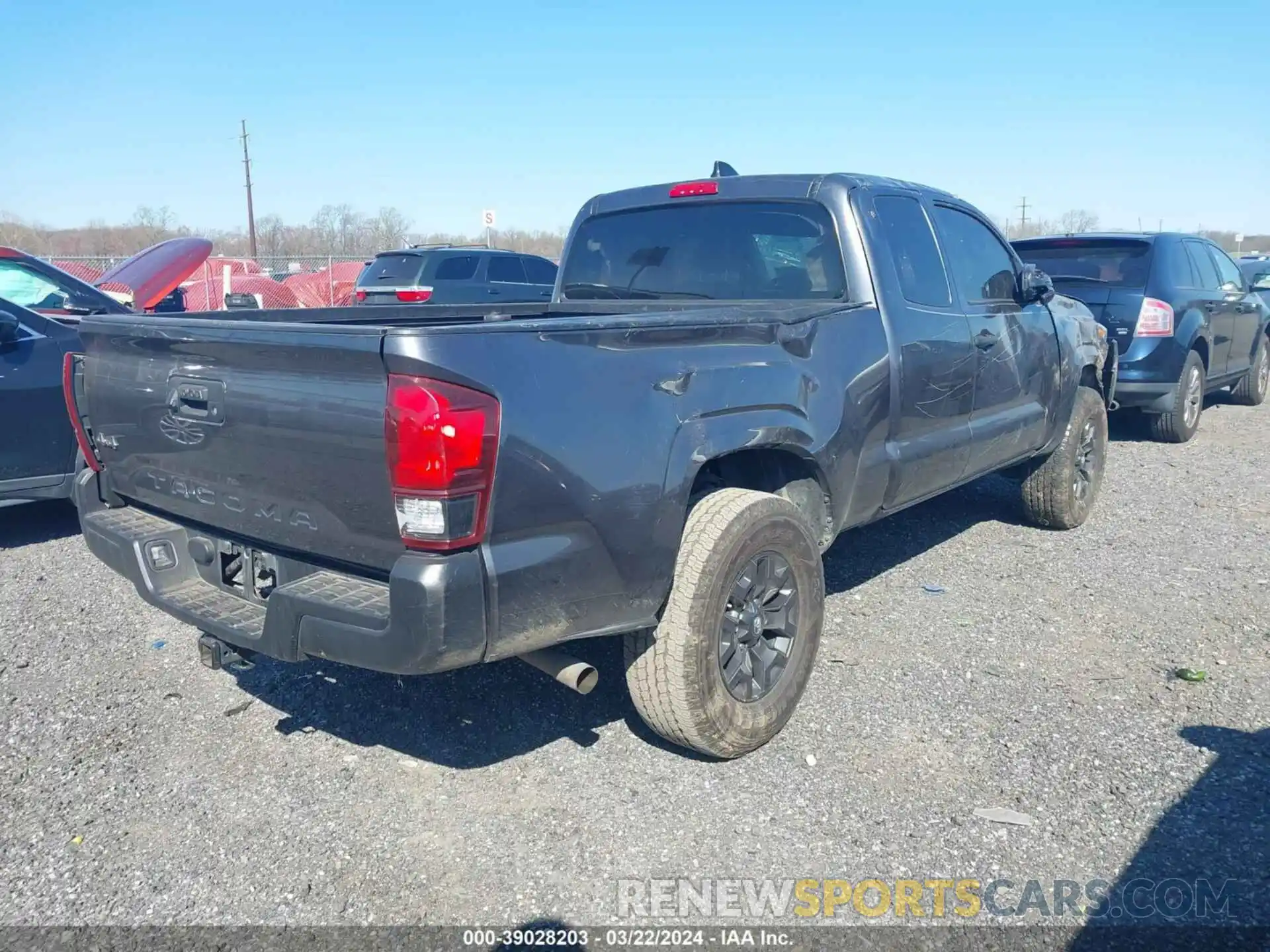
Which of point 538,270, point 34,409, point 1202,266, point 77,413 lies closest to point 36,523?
point 34,409

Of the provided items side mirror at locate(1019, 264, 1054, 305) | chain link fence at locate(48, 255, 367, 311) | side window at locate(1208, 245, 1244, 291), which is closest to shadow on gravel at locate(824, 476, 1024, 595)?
side mirror at locate(1019, 264, 1054, 305)

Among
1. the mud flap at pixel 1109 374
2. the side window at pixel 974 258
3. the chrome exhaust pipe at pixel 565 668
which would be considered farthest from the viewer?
the mud flap at pixel 1109 374

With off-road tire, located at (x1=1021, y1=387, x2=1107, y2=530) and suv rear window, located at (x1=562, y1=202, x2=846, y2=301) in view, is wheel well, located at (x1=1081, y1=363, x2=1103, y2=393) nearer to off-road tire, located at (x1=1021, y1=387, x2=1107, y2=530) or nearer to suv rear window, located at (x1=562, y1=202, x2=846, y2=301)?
off-road tire, located at (x1=1021, y1=387, x2=1107, y2=530)

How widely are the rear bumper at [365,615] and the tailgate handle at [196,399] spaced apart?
41 cm

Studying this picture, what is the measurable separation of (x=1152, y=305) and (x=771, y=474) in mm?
6033

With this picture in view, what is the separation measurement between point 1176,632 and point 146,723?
14.1ft

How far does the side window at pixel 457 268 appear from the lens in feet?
45.8

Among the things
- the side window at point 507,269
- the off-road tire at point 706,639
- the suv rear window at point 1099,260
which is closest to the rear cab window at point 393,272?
the side window at point 507,269

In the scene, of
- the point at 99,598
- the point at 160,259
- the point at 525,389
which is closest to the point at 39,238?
the point at 160,259

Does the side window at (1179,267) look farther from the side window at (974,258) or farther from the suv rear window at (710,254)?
the suv rear window at (710,254)

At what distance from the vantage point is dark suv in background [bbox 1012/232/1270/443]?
824 centimetres

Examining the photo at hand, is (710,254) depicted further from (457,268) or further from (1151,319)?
(457,268)

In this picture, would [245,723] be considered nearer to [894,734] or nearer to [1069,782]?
[894,734]

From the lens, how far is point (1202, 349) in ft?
29.1
